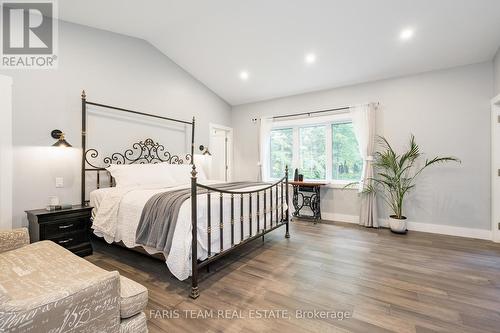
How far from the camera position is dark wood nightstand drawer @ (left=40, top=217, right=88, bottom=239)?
2.65 meters

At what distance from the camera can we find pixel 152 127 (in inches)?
168

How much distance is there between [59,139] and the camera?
293 centimetres

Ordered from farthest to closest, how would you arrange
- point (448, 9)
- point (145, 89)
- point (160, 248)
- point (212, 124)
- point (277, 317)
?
point (212, 124), point (145, 89), point (448, 9), point (160, 248), point (277, 317)

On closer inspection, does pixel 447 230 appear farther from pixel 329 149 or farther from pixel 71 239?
pixel 71 239

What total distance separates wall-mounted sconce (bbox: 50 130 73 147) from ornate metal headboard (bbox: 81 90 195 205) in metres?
0.27

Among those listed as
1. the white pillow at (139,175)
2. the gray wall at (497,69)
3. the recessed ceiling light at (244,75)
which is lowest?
the white pillow at (139,175)

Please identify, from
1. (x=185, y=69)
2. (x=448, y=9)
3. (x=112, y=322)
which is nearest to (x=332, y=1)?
(x=448, y=9)

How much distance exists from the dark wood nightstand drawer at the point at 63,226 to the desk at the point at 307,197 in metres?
3.55

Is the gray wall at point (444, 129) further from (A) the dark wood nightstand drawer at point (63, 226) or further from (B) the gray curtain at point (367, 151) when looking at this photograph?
(A) the dark wood nightstand drawer at point (63, 226)

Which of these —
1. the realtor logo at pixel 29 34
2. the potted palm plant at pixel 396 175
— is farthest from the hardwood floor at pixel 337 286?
the realtor logo at pixel 29 34

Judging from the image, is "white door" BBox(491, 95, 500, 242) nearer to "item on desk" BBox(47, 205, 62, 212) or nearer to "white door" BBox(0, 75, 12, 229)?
"item on desk" BBox(47, 205, 62, 212)

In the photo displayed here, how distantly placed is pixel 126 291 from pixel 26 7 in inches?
145

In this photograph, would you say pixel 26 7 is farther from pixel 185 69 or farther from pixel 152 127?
pixel 185 69

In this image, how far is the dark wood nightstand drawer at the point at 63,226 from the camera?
2648 mm
